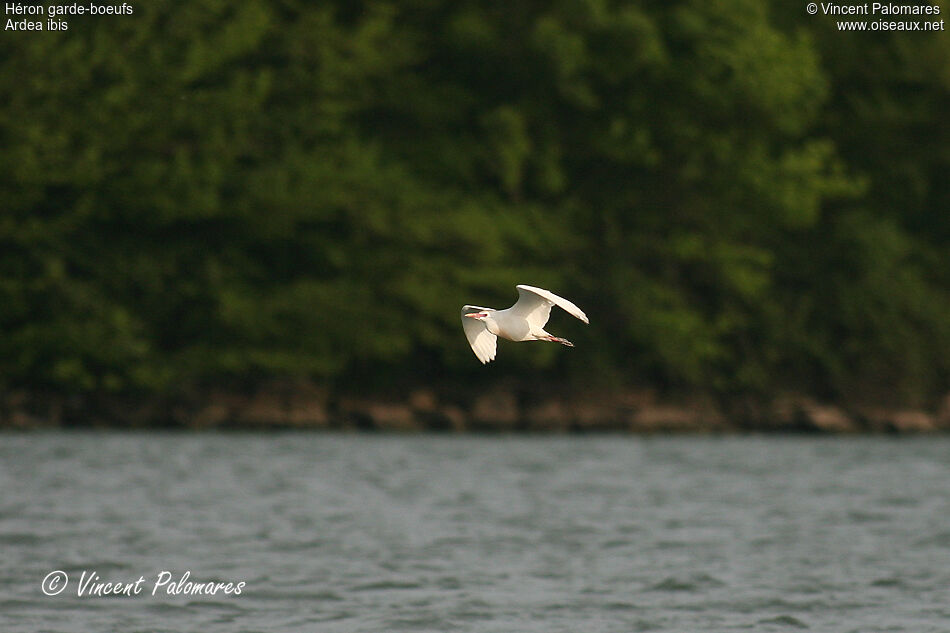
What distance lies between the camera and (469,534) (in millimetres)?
23266

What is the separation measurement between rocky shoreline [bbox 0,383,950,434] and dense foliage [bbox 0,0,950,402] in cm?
48

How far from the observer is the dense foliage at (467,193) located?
3681cm

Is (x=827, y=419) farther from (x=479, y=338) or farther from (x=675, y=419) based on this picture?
(x=479, y=338)

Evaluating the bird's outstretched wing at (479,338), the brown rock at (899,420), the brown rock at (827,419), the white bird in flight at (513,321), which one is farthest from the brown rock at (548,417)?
the white bird in flight at (513,321)

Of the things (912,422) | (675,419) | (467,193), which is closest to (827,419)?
(912,422)

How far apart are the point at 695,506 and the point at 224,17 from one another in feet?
55.0

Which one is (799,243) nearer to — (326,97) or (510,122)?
(510,122)

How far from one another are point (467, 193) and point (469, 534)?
17.7m

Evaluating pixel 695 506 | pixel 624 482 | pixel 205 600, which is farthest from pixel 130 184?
pixel 205 600

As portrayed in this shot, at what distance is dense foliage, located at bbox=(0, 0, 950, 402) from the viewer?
36.8 metres

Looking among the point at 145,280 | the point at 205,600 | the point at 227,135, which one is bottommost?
the point at 205,600

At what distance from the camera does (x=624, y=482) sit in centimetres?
2933

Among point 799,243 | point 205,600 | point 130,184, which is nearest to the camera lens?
point 205,600

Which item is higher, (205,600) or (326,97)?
(326,97)
